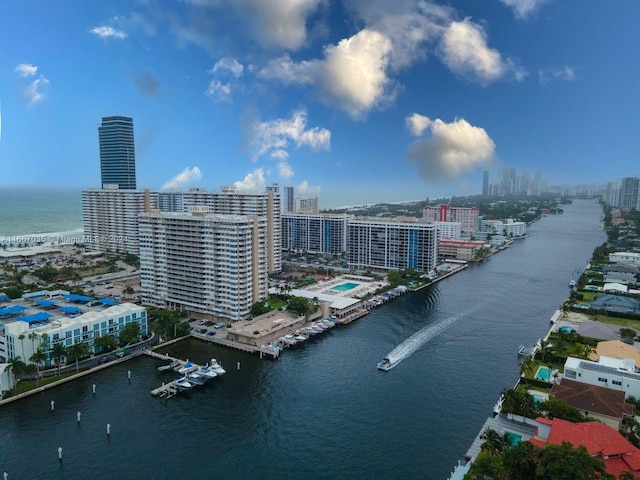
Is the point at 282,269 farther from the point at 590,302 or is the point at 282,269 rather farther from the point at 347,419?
the point at 347,419

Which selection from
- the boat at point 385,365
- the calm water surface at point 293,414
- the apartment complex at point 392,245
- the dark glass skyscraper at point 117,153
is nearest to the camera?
the calm water surface at point 293,414

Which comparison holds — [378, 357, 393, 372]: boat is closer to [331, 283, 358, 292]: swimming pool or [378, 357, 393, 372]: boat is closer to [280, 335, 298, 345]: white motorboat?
[280, 335, 298, 345]: white motorboat

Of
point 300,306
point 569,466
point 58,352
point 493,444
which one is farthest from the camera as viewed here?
point 300,306

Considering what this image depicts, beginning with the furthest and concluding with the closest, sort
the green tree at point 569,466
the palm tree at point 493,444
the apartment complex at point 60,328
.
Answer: the apartment complex at point 60,328
the palm tree at point 493,444
the green tree at point 569,466

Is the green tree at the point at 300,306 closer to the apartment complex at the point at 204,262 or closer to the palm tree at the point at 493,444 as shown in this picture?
the apartment complex at the point at 204,262

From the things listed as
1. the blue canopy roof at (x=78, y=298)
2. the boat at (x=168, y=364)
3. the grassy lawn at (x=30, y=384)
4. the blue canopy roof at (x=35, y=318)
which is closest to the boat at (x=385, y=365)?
the boat at (x=168, y=364)

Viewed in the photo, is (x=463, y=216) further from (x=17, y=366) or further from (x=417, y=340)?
(x=17, y=366)

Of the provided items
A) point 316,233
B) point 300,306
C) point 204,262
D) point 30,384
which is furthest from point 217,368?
point 316,233

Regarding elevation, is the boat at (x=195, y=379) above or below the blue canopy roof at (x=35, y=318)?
below
